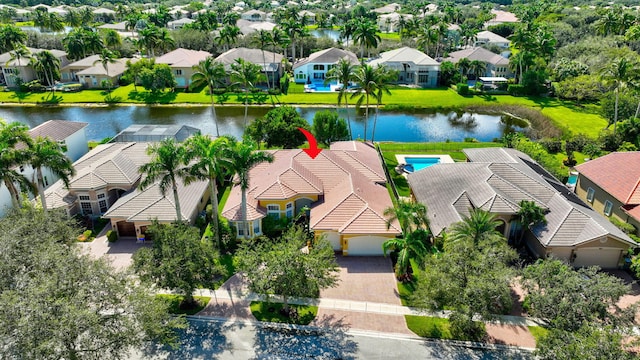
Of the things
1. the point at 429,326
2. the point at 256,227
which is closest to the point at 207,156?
the point at 256,227

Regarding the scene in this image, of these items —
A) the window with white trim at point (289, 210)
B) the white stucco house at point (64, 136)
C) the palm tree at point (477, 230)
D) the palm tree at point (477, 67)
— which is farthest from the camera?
the palm tree at point (477, 67)

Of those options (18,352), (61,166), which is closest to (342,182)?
(61,166)

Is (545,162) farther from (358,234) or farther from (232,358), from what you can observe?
(232,358)

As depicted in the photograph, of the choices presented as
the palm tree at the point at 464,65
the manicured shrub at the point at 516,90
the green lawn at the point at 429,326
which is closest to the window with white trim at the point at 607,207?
the green lawn at the point at 429,326

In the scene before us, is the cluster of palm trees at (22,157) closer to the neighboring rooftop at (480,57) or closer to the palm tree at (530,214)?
the palm tree at (530,214)

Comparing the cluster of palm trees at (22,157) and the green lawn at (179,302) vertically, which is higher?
the cluster of palm trees at (22,157)

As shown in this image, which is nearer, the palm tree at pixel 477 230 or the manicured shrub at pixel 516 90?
the palm tree at pixel 477 230

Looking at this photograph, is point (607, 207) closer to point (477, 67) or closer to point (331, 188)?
point (331, 188)
